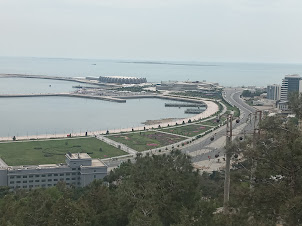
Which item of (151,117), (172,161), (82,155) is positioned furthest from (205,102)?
(172,161)

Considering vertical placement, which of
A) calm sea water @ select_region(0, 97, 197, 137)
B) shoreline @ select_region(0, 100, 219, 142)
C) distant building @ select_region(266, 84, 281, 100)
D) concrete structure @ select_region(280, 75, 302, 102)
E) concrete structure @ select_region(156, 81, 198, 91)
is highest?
concrete structure @ select_region(280, 75, 302, 102)

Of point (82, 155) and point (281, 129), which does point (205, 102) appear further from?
point (281, 129)

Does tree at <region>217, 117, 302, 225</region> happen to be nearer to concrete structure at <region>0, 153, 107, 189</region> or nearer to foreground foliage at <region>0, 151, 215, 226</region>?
foreground foliage at <region>0, 151, 215, 226</region>

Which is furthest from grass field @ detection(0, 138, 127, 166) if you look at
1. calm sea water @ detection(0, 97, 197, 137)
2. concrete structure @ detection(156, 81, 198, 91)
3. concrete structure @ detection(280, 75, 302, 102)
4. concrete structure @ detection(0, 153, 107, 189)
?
concrete structure @ detection(156, 81, 198, 91)

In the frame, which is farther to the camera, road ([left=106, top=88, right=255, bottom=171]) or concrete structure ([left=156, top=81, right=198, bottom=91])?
concrete structure ([left=156, top=81, right=198, bottom=91])

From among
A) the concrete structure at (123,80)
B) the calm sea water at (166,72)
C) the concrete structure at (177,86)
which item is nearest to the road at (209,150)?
the concrete structure at (177,86)

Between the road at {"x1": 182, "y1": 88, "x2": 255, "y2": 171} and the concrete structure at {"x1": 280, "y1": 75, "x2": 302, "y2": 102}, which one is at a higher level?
the concrete structure at {"x1": 280, "y1": 75, "x2": 302, "y2": 102}
